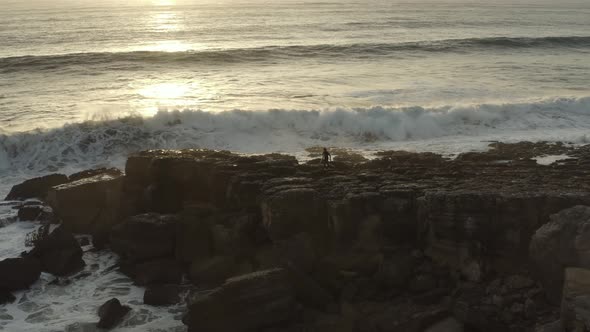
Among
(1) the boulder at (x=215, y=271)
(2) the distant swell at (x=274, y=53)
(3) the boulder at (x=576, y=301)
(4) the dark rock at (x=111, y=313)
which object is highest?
(2) the distant swell at (x=274, y=53)

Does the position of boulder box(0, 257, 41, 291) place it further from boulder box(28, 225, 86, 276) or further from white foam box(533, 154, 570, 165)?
white foam box(533, 154, 570, 165)

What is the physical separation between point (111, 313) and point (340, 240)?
15.7ft

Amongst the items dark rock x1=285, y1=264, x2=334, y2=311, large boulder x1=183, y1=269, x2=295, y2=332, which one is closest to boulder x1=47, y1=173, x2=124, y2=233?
large boulder x1=183, y1=269, x2=295, y2=332

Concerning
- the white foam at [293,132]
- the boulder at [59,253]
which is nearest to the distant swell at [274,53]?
the white foam at [293,132]

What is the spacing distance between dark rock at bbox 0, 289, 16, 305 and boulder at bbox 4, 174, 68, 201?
525 centimetres

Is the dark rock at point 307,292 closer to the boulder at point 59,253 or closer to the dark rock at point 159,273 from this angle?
the dark rock at point 159,273

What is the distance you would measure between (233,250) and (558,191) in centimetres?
687

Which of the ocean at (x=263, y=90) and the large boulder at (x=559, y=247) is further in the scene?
the ocean at (x=263, y=90)

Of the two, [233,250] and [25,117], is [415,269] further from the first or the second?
[25,117]

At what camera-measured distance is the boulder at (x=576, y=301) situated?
812 cm

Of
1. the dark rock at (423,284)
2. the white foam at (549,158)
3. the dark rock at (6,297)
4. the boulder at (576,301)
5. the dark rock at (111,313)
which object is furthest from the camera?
the white foam at (549,158)

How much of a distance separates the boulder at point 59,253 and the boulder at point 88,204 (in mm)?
1236

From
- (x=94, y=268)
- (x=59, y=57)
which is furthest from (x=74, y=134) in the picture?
(x=59, y=57)

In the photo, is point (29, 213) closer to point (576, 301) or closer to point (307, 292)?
point (307, 292)
